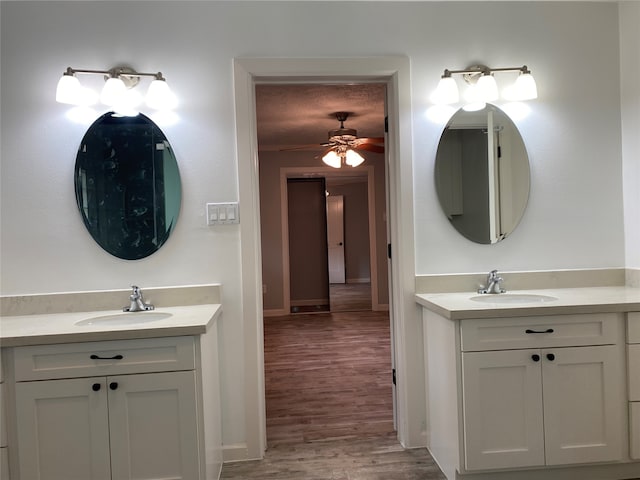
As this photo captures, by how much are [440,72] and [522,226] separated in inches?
35.7

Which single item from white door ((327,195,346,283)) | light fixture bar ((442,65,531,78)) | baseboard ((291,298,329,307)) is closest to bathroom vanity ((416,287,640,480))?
light fixture bar ((442,65,531,78))

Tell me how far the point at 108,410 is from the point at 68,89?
1403 millimetres

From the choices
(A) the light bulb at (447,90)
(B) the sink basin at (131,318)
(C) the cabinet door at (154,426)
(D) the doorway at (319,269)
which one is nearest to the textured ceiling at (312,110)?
(D) the doorway at (319,269)

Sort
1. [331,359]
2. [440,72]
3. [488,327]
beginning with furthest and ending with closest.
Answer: [331,359] → [440,72] → [488,327]

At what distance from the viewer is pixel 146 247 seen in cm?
217

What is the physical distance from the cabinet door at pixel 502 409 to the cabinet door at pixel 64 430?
1.44 meters

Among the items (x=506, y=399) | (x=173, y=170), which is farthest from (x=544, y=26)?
(x=173, y=170)

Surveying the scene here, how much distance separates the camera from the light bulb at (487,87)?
2.20 meters

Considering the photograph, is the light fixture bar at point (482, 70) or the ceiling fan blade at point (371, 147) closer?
the light fixture bar at point (482, 70)

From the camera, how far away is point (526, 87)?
7.25 feet

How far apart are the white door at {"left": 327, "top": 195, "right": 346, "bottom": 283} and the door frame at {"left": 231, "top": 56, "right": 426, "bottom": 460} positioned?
6.36 m

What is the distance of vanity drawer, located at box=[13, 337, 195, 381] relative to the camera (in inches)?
65.6

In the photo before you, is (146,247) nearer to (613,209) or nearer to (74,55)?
(74,55)

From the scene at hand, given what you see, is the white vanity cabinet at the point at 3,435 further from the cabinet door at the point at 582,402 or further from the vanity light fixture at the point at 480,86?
the vanity light fixture at the point at 480,86
